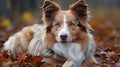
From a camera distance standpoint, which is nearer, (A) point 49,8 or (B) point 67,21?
(B) point 67,21

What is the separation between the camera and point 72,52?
10.2 meters

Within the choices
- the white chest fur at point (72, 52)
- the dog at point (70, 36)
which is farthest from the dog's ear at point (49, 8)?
the white chest fur at point (72, 52)

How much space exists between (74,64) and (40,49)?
895 mm

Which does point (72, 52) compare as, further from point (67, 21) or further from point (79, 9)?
point (79, 9)

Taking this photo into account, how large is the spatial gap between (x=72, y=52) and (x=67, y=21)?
0.71 meters

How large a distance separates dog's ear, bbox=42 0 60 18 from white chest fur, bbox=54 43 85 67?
75cm

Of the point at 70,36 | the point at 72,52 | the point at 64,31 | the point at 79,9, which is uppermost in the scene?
the point at 79,9

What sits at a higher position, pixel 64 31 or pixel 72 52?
pixel 64 31

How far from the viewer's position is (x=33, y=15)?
33531 mm

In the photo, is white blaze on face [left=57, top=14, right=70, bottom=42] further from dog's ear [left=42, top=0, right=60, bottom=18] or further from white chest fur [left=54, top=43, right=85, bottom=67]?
dog's ear [left=42, top=0, right=60, bottom=18]

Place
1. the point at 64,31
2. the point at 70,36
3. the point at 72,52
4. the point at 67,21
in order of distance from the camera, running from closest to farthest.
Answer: the point at 64,31, the point at 70,36, the point at 67,21, the point at 72,52

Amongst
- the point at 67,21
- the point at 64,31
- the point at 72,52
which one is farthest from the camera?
the point at 72,52

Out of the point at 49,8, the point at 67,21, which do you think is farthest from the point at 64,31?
the point at 49,8

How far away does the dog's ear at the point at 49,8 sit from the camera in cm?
1023
